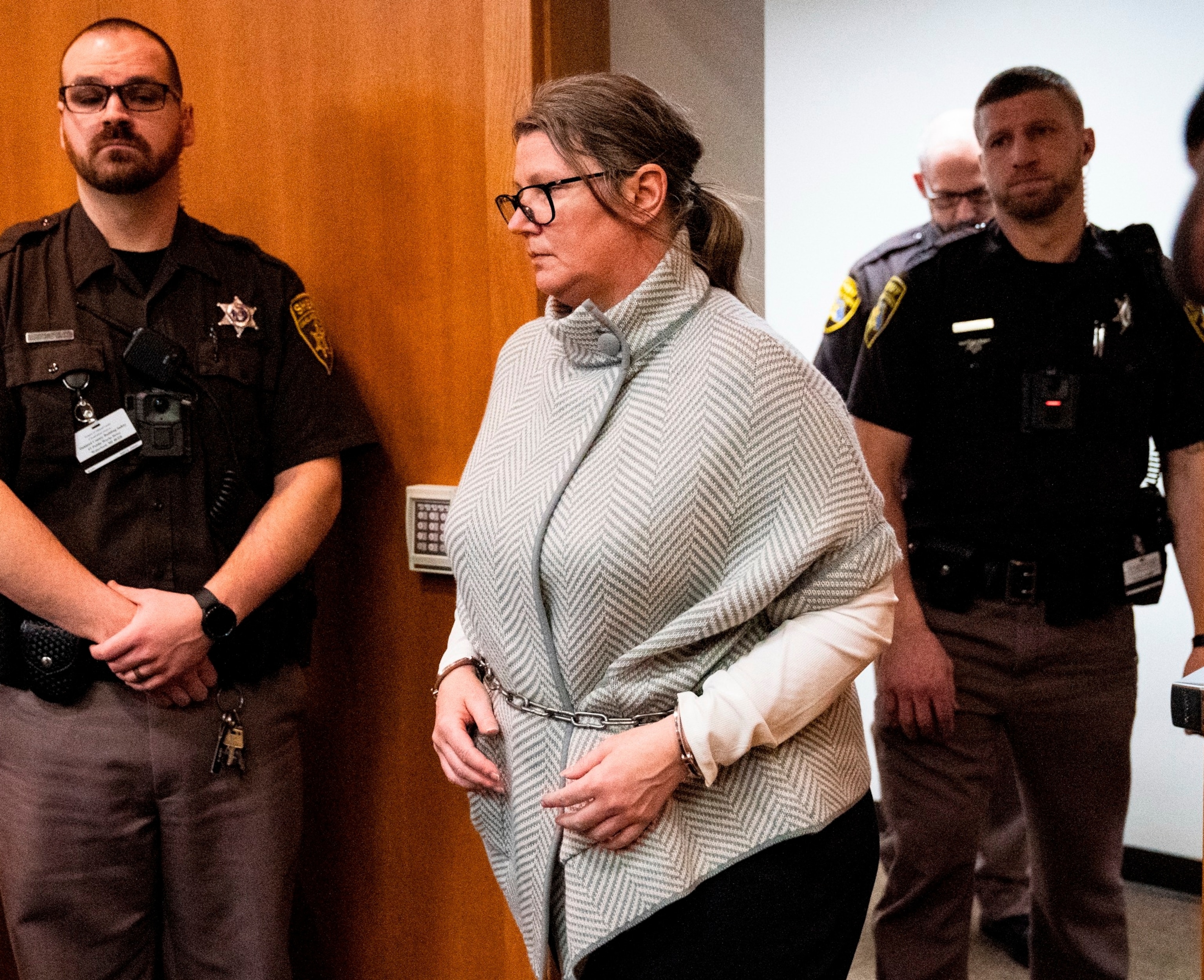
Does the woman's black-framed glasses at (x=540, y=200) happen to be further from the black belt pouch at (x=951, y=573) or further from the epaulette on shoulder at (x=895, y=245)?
the epaulette on shoulder at (x=895, y=245)

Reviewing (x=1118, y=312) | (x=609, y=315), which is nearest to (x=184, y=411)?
(x=609, y=315)

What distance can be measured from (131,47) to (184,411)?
0.58 metres

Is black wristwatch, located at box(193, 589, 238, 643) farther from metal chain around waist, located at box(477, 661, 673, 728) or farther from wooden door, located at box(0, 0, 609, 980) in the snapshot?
metal chain around waist, located at box(477, 661, 673, 728)

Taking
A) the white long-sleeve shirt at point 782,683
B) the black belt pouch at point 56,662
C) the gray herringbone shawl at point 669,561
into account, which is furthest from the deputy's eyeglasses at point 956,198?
the black belt pouch at point 56,662

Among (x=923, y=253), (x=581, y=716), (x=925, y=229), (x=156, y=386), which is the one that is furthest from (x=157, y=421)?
(x=925, y=229)

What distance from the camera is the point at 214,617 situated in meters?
1.76

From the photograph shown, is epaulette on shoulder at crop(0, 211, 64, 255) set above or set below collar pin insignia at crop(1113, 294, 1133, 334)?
above

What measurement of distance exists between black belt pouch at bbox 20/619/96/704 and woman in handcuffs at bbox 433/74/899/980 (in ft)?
2.37

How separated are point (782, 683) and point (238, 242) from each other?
1.25 metres

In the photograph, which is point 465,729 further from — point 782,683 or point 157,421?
point 157,421

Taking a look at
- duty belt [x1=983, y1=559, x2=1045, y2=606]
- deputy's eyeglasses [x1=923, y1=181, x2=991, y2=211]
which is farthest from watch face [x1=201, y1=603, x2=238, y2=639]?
deputy's eyeglasses [x1=923, y1=181, x2=991, y2=211]

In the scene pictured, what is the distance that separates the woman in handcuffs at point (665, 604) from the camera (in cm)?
126

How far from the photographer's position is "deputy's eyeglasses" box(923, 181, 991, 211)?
3.00m

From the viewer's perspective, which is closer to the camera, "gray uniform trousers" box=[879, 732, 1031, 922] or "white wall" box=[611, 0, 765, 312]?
"white wall" box=[611, 0, 765, 312]
